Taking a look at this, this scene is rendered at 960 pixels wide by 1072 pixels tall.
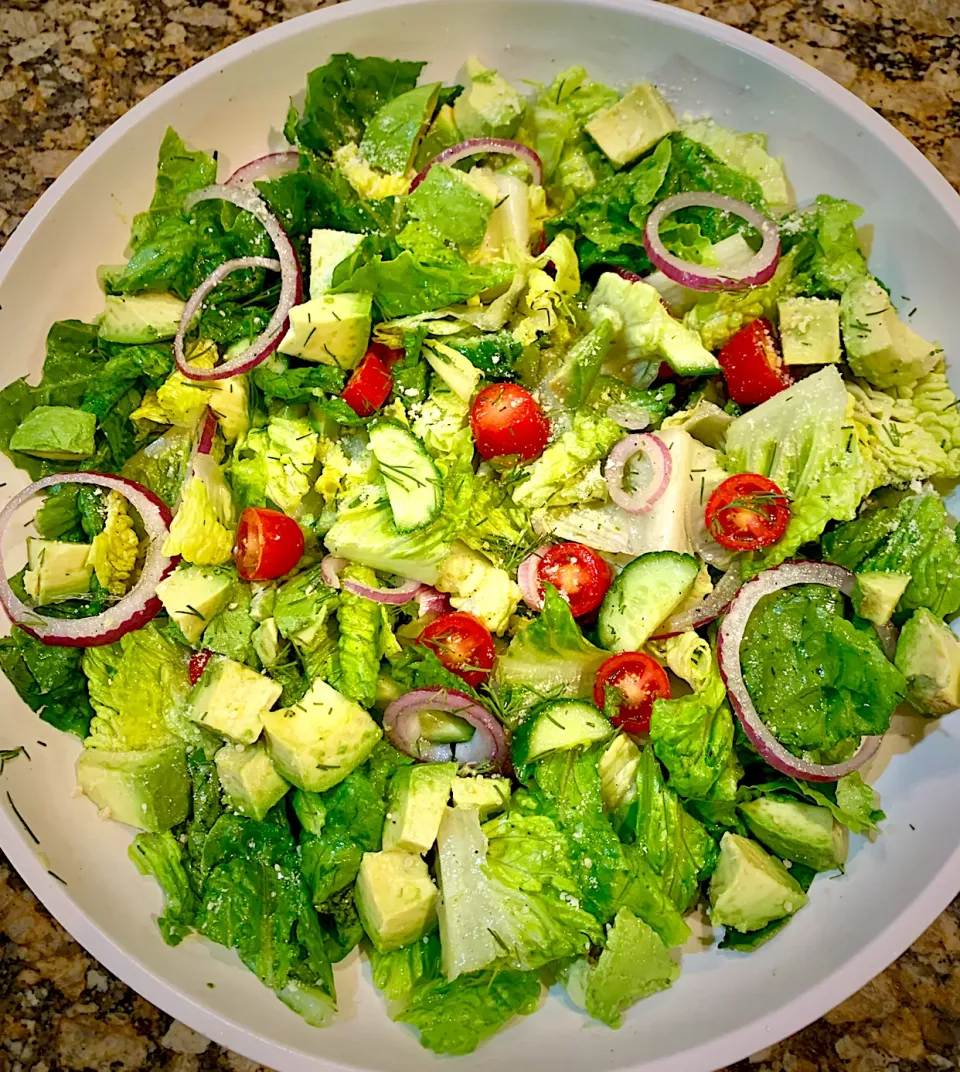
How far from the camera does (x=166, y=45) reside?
267cm

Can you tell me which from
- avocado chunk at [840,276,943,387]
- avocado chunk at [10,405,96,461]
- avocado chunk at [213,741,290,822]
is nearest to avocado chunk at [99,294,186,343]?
avocado chunk at [10,405,96,461]

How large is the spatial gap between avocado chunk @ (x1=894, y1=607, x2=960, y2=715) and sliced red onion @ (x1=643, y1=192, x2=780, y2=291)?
958 millimetres

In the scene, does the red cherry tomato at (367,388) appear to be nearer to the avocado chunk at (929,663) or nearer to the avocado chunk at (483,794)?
the avocado chunk at (483,794)

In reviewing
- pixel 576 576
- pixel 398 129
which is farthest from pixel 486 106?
pixel 576 576

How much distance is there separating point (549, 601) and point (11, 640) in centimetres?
134

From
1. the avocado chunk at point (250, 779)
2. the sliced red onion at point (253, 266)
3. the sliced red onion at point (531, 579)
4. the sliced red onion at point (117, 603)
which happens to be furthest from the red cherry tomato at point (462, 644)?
the sliced red onion at point (253, 266)

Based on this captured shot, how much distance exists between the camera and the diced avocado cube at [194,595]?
2.04 metres

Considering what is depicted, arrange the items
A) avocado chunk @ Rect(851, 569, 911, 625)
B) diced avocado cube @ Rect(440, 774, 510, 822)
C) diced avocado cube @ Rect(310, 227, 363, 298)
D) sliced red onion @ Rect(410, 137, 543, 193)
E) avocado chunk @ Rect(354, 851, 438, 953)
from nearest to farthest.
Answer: avocado chunk @ Rect(354, 851, 438, 953)
diced avocado cube @ Rect(440, 774, 510, 822)
avocado chunk @ Rect(851, 569, 911, 625)
diced avocado cube @ Rect(310, 227, 363, 298)
sliced red onion @ Rect(410, 137, 543, 193)

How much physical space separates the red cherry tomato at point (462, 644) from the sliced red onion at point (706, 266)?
1.05 metres

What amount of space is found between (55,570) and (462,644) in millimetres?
1033

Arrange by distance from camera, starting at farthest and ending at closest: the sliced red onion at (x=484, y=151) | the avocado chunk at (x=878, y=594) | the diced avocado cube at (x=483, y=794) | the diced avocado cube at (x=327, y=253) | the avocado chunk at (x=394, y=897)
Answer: the sliced red onion at (x=484, y=151)
the diced avocado cube at (x=327, y=253)
the avocado chunk at (x=878, y=594)
the diced avocado cube at (x=483, y=794)
the avocado chunk at (x=394, y=897)

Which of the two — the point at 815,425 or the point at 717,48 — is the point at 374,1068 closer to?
the point at 815,425

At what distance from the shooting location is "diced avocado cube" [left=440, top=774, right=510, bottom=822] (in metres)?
1.94

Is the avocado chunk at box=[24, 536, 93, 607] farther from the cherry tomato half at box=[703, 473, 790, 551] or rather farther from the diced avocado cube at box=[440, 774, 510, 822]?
the cherry tomato half at box=[703, 473, 790, 551]
